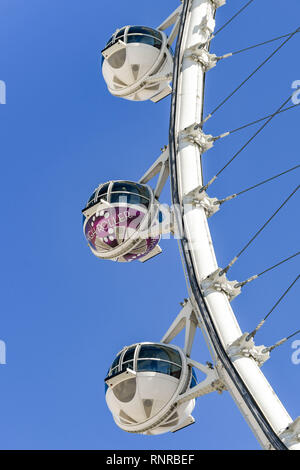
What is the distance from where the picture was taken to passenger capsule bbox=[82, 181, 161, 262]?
29156 mm

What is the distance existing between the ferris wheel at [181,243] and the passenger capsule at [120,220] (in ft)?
0.11

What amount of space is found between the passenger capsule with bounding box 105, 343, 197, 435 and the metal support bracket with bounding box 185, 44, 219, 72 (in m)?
11.4

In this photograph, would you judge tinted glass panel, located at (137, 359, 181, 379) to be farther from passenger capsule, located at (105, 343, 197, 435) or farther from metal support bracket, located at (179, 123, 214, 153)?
metal support bracket, located at (179, 123, 214, 153)

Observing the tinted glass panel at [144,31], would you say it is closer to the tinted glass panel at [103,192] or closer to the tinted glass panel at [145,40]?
the tinted glass panel at [145,40]

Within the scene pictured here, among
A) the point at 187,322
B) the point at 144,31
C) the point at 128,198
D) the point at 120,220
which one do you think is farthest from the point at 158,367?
the point at 144,31

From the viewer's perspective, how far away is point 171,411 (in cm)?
2550

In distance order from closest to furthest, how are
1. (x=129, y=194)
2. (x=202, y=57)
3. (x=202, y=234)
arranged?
(x=202, y=234) → (x=129, y=194) → (x=202, y=57)

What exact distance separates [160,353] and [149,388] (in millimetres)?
1172

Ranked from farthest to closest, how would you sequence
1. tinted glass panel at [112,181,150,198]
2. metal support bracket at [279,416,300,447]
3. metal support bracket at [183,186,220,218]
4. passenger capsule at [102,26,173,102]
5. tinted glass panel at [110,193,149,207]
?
passenger capsule at [102,26,173,102] < tinted glass panel at [112,181,150,198] < tinted glass panel at [110,193,149,207] < metal support bracket at [183,186,220,218] < metal support bracket at [279,416,300,447]

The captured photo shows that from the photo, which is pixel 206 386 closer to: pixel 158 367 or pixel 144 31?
pixel 158 367

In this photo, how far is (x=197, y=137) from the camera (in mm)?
30188

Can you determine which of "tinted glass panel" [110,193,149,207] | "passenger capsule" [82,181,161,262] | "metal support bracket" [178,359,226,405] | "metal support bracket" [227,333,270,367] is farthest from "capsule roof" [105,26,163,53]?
"metal support bracket" [227,333,270,367]
